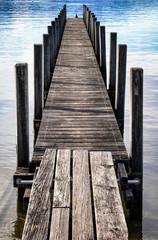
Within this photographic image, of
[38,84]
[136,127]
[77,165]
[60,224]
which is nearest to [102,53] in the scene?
[38,84]

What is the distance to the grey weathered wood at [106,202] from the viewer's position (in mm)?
3002

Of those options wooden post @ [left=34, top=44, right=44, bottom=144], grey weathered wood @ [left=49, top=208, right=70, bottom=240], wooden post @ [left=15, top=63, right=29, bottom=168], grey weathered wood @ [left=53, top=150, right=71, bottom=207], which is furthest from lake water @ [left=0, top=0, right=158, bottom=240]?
grey weathered wood @ [left=49, top=208, right=70, bottom=240]

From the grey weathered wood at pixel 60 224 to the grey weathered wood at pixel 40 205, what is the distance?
54 mm

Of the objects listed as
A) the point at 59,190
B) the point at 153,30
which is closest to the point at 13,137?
the point at 59,190

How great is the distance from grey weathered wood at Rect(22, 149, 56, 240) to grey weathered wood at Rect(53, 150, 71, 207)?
6 cm

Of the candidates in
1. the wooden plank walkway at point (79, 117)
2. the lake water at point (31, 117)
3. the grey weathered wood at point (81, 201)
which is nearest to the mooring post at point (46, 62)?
the wooden plank walkway at point (79, 117)

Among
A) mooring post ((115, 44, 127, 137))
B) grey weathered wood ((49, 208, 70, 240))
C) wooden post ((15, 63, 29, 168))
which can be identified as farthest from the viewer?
mooring post ((115, 44, 127, 137))

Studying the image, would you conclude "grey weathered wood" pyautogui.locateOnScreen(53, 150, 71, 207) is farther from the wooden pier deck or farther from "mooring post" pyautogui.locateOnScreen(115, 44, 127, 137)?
"mooring post" pyautogui.locateOnScreen(115, 44, 127, 137)

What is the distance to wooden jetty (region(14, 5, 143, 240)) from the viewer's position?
3.13 meters

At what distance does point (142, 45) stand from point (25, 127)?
85.8ft

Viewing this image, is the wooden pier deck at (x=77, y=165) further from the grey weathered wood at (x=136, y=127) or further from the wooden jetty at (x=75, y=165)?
the grey weathered wood at (x=136, y=127)

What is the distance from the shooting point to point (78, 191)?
363 cm

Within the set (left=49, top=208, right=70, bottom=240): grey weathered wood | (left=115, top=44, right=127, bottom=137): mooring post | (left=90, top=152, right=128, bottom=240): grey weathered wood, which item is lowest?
(left=49, top=208, right=70, bottom=240): grey weathered wood

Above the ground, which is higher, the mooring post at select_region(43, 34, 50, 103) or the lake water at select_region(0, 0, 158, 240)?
the mooring post at select_region(43, 34, 50, 103)
